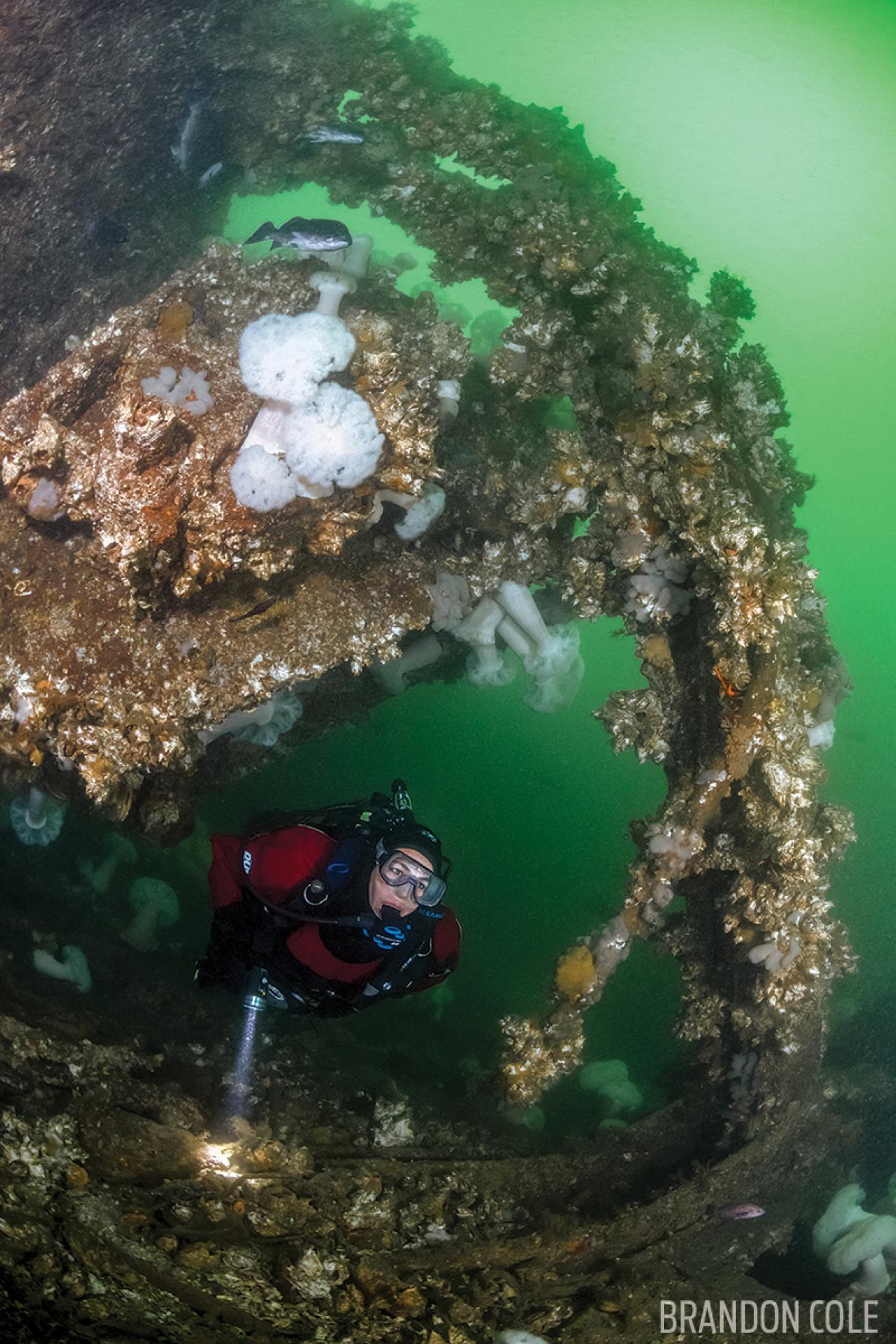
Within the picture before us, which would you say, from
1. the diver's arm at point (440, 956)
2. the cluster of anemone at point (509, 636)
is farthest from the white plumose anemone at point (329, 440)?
the diver's arm at point (440, 956)

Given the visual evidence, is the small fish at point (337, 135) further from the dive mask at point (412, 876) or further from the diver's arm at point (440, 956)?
the diver's arm at point (440, 956)

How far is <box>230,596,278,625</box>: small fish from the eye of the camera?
345 cm

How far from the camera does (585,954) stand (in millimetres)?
3697

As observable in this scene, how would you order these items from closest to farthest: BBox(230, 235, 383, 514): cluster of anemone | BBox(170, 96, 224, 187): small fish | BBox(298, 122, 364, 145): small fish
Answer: BBox(230, 235, 383, 514): cluster of anemone
BBox(298, 122, 364, 145): small fish
BBox(170, 96, 224, 187): small fish

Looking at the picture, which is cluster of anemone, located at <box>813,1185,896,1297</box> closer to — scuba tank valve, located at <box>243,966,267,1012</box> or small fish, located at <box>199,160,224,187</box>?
scuba tank valve, located at <box>243,966,267,1012</box>

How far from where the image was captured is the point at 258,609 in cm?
349

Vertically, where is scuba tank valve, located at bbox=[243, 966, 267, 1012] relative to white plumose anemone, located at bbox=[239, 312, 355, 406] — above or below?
below

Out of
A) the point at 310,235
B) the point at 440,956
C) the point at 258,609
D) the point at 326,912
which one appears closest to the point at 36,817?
the point at 326,912

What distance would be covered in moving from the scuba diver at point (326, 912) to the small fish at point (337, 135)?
446 centimetres

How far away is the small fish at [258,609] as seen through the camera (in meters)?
3.45

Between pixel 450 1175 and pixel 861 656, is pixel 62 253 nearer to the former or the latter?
pixel 450 1175

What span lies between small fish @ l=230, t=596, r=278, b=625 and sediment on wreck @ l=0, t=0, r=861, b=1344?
4 cm

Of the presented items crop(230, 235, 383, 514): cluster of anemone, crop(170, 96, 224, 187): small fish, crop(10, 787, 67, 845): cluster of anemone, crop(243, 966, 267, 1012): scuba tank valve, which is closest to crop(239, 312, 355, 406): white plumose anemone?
crop(230, 235, 383, 514): cluster of anemone

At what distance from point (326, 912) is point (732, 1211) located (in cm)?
306
